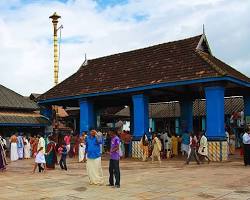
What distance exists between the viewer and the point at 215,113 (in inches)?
784

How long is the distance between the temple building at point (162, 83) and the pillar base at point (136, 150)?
0.31 feet

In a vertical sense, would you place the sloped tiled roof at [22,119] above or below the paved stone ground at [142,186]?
above

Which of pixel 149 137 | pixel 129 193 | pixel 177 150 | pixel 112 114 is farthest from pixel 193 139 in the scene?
pixel 112 114

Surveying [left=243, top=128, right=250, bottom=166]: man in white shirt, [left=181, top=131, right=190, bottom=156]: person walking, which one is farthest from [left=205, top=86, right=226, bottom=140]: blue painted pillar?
[left=181, top=131, right=190, bottom=156]: person walking

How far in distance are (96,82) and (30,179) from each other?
41.8 ft

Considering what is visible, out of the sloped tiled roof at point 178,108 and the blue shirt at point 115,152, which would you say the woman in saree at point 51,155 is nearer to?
the blue shirt at point 115,152

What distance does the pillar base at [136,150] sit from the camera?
23.0 m

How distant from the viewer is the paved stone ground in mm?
10469

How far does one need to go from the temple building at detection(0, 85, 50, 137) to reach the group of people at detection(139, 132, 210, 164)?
1021 cm

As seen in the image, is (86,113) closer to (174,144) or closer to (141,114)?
(141,114)

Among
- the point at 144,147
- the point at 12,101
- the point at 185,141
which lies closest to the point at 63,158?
the point at 144,147

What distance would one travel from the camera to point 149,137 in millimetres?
23047

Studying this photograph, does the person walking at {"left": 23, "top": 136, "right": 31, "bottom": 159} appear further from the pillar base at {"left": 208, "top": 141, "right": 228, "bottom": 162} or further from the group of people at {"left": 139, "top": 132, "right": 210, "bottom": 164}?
the pillar base at {"left": 208, "top": 141, "right": 228, "bottom": 162}

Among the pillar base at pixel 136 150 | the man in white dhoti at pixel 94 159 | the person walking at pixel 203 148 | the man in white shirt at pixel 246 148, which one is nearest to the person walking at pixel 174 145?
the pillar base at pixel 136 150
